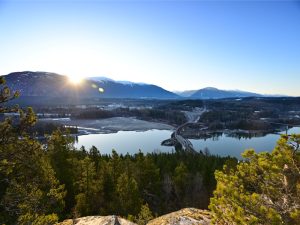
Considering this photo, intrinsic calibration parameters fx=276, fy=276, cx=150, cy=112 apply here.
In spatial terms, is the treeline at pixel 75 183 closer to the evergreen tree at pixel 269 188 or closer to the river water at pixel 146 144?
the evergreen tree at pixel 269 188

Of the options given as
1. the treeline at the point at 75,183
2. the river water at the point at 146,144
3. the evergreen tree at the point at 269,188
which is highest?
the evergreen tree at the point at 269,188

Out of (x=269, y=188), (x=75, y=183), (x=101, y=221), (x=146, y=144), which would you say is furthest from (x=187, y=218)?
(x=146, y=144)

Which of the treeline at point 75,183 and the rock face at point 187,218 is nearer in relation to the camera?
the treeline at point 75,183

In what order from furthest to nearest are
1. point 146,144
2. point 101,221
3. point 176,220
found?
point 146,144, point 101,221, point 176,220

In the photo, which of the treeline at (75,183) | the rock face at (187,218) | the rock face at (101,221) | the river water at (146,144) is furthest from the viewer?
the river water at (146,144)

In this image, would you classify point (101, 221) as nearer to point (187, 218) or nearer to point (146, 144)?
point (187, 218)

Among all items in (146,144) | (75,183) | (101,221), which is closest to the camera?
(101,221)

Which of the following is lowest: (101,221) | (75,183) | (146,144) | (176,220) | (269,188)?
(146,144)

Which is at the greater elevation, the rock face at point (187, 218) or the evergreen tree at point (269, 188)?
the evergreen tree at point (269, 188)

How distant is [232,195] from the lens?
8602 mm

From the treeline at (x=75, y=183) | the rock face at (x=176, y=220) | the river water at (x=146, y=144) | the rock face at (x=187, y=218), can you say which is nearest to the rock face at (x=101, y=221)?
the rock face at (x=176, y=220)

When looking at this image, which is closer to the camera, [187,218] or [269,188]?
[269,188]

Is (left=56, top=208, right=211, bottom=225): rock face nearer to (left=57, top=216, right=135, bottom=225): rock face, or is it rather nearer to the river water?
(left=57, top=216, right=135, bottom=225): rock face

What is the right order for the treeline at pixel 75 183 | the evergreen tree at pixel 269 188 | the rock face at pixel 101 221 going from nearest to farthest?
the evergreen tree at pixel 269 188 < the treeline at pixel 75 183 < the rock face at pixel 101 221
